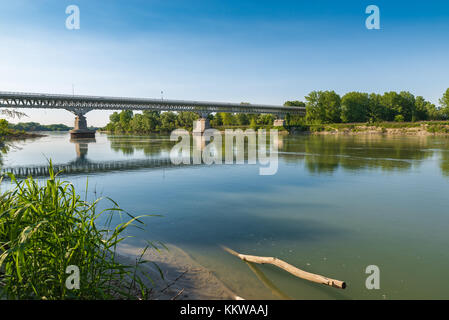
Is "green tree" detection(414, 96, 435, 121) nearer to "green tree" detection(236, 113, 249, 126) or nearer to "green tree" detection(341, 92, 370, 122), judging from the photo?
"green tree" detection(341, 92, 370, 122)

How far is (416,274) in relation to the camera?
710 centimetres

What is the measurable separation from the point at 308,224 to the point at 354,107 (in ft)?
434

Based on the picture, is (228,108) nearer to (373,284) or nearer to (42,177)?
(42,177)

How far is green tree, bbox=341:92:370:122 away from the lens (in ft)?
422

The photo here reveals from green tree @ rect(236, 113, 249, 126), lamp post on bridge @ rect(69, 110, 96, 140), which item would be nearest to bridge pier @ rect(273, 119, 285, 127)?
green tree @ rect(236, 113, 249, 126)

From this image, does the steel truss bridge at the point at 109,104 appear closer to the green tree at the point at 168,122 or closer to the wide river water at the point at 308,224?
the green tree at the point at 168,122

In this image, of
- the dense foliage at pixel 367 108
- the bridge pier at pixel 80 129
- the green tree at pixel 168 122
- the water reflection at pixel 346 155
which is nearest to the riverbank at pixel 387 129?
the dense foliage at pixel 367 108

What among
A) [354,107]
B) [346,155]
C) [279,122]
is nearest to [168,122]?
[279,122]

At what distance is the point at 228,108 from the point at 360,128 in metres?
52.1

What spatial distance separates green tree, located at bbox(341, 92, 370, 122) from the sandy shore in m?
134

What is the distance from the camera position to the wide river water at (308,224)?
6.73 m

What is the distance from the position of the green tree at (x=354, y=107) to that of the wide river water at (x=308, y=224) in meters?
116

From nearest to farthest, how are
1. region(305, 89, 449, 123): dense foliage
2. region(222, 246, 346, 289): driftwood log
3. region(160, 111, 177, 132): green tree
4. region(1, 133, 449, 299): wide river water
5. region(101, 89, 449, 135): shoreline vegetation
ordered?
region(222, 246, 346, 289): driftwood log → region(1, 133, 449, 299): wide river water → region(101, 89, 449, 135): shoreline vegetation → region(305, 89, 449, 123): dense foliage → region(160, 111, 177, 132): green tree

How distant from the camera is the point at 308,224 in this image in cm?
1072
